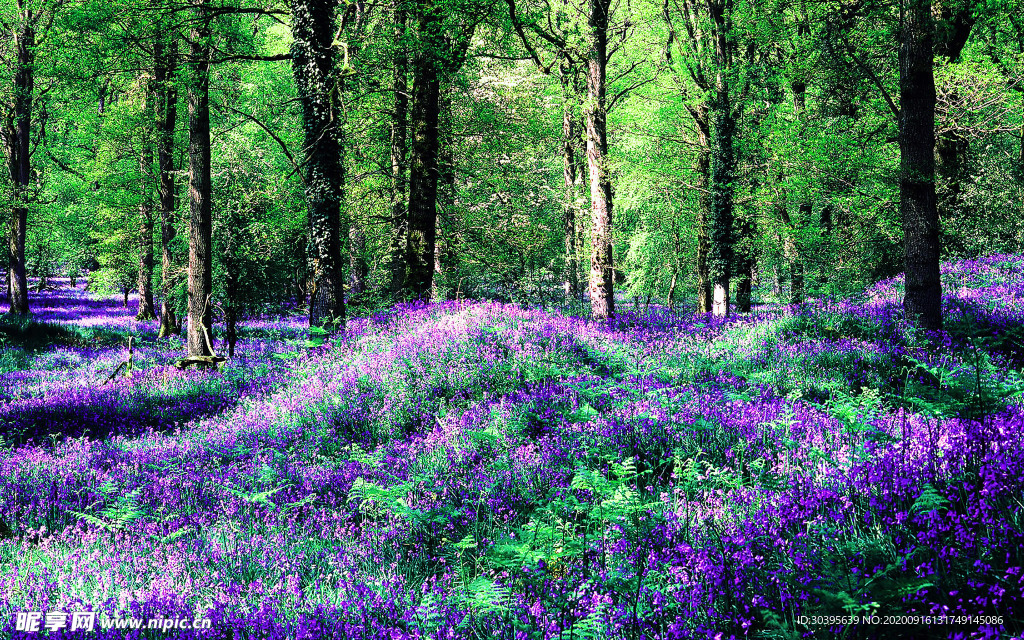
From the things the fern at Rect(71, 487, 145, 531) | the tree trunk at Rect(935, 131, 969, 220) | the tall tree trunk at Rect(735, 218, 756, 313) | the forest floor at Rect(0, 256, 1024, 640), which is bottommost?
the fern at Rect(71, 487, 145, 531)

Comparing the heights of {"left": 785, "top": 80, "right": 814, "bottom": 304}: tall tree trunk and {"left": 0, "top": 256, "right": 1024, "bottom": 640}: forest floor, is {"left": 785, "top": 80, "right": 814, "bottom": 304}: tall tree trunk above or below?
above

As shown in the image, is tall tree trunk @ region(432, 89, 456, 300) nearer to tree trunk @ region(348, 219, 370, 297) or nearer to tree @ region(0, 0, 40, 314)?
tree trunk @ region(348, 219, 370, 297)

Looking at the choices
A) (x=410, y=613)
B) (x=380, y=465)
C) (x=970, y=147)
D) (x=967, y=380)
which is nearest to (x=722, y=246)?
(x=970, y=147)

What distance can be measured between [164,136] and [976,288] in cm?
2061

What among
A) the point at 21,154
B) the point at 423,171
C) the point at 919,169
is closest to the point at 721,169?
the point at 423,171

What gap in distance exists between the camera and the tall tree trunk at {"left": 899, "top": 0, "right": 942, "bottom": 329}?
6773mm

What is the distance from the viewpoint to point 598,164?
33.9 feet

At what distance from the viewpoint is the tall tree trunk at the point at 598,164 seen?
33.9 feet

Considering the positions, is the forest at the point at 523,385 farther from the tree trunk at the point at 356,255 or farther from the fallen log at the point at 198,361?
the tree trunk at the point at 356,255

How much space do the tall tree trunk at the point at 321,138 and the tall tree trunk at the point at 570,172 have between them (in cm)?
457

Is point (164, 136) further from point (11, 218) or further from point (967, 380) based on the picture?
point (967, 380)

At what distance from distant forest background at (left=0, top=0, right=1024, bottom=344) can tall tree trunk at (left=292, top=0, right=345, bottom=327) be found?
0.14 ft

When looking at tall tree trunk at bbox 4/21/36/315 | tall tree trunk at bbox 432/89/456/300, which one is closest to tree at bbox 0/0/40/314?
tall tree trunk at bbox 4/21/36/315

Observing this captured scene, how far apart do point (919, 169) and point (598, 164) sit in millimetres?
Result: 5043
